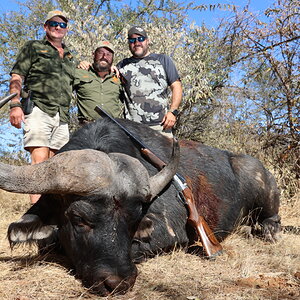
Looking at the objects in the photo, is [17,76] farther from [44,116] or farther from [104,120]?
[104,120]

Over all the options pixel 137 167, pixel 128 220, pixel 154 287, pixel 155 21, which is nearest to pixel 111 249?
pixel 128 220

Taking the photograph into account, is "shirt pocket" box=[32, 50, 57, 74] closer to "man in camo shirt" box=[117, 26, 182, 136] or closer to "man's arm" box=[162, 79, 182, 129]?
"man in camo shirt" box=[117, 26, 182, 136]

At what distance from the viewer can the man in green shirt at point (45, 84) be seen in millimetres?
5340

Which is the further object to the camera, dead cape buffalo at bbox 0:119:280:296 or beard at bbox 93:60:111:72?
beard at bbox 93:60:111:72

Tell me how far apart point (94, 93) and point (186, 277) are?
3138 millimetres

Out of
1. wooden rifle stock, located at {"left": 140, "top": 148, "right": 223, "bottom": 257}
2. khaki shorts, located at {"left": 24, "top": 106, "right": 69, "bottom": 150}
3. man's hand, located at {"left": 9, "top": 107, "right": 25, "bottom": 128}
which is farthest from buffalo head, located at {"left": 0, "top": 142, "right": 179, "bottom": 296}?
khaki shorts, located at {"left": 24, "top": 106, "right": 69, "bottom": 150}

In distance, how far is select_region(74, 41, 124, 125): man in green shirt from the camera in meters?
5.71

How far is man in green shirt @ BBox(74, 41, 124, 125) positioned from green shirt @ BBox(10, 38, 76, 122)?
0.28 meters

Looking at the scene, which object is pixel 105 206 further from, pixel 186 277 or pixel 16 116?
pixel 16 116

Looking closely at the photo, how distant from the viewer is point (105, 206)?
3189 millimetres

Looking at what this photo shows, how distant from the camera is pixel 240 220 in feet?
18.1

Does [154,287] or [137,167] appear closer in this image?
[154,287]

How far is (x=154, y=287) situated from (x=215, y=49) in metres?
7.84

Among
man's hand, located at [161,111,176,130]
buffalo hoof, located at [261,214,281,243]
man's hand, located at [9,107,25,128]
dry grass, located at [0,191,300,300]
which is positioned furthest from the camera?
man's hand, located at [161,111,176,130]
